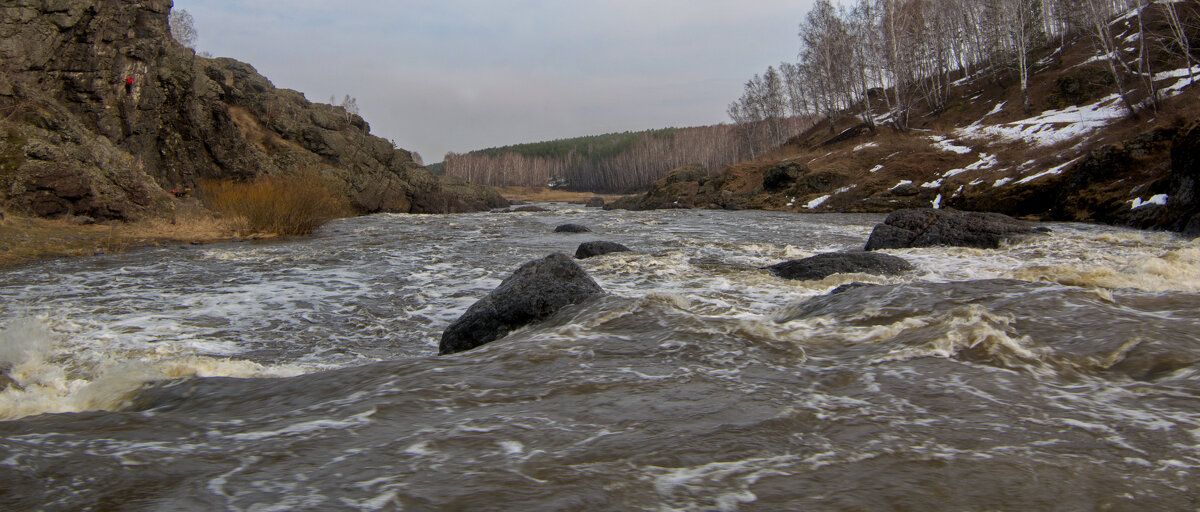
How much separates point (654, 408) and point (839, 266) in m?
6.65

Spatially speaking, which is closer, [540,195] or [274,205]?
[274,205]

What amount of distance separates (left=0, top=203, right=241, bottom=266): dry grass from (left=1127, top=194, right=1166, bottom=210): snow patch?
899 inches

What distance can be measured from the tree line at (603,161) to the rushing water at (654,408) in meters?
77.3

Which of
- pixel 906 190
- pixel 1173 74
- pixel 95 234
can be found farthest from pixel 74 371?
pixel 1173 74

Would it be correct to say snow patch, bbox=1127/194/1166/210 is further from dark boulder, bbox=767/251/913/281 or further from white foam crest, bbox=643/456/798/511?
white foam crest, bbox=643/456/798/511

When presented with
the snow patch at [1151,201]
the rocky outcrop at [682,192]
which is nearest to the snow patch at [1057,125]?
the snow patch at [1151,201]

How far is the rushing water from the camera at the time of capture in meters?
2.17

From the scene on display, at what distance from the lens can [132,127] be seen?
2498cm

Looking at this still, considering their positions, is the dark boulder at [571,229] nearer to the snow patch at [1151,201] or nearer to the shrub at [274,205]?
the shrub at [274,205]

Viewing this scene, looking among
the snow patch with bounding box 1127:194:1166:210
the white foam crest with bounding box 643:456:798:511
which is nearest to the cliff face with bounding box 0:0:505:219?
the white foam crest with bounding box 643:456:798:511

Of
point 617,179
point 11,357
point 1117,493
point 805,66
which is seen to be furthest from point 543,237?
point 617,179

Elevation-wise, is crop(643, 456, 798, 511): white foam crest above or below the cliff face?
below

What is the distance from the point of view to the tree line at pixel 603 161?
9131 centimetres

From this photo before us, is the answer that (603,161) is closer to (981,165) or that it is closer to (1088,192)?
(981,165)
